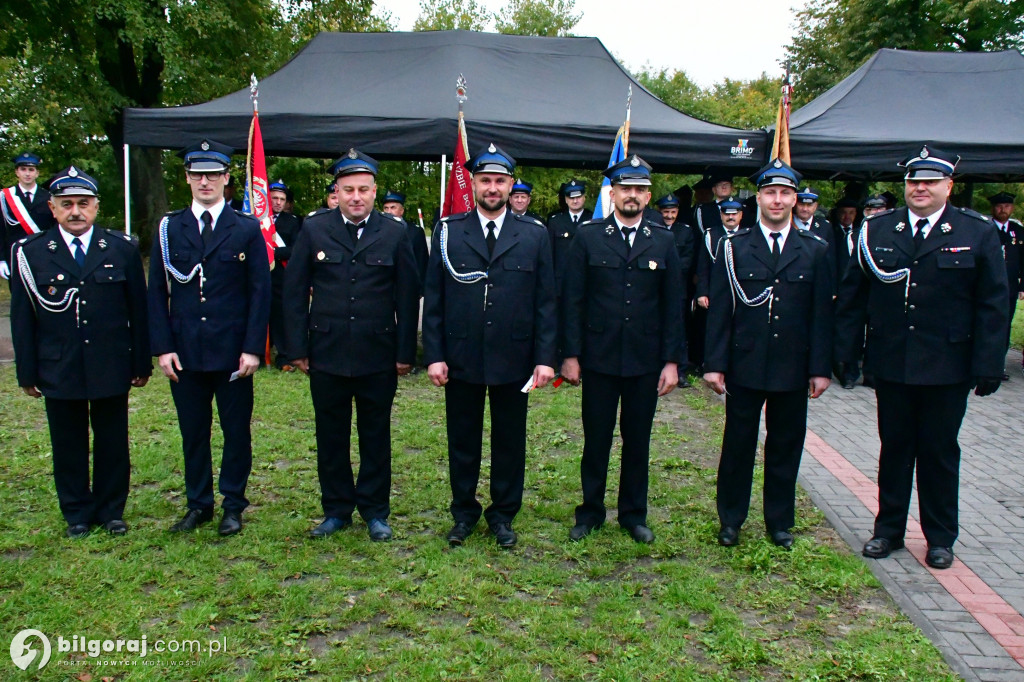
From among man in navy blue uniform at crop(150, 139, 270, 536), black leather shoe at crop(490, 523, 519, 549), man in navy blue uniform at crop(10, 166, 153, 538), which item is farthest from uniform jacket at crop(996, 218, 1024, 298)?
man in navy blue uniform at crop(10, 166, 153, 538)

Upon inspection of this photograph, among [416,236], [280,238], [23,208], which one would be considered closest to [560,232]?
[416,236]

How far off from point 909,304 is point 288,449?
4.33 meters

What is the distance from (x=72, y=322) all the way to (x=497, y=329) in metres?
2.26

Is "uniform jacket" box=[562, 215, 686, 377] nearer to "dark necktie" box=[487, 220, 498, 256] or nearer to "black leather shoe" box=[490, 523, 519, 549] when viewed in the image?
"dark necktie" box=[487, 220, 498, 256]

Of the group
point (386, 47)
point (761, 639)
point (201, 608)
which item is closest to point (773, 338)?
point (761, 639)

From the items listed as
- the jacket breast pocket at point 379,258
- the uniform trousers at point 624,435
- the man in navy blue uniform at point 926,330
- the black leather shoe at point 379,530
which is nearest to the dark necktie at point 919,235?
the man in navy blue uniform at point 926,330

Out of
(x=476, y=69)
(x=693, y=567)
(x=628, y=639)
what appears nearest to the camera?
(x=628, y=639)

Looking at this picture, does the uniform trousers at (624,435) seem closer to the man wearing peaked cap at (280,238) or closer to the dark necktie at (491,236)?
the dark necktie at (491,236)

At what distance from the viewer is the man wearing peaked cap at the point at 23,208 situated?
10203 mm

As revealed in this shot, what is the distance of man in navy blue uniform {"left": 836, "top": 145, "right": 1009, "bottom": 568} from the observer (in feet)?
13.9

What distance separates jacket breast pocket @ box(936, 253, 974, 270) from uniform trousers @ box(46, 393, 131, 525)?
4399 mm

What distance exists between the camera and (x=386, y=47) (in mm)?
10297

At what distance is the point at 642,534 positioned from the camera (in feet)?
15.4

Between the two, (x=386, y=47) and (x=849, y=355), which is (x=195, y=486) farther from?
(x=386, y=47)
